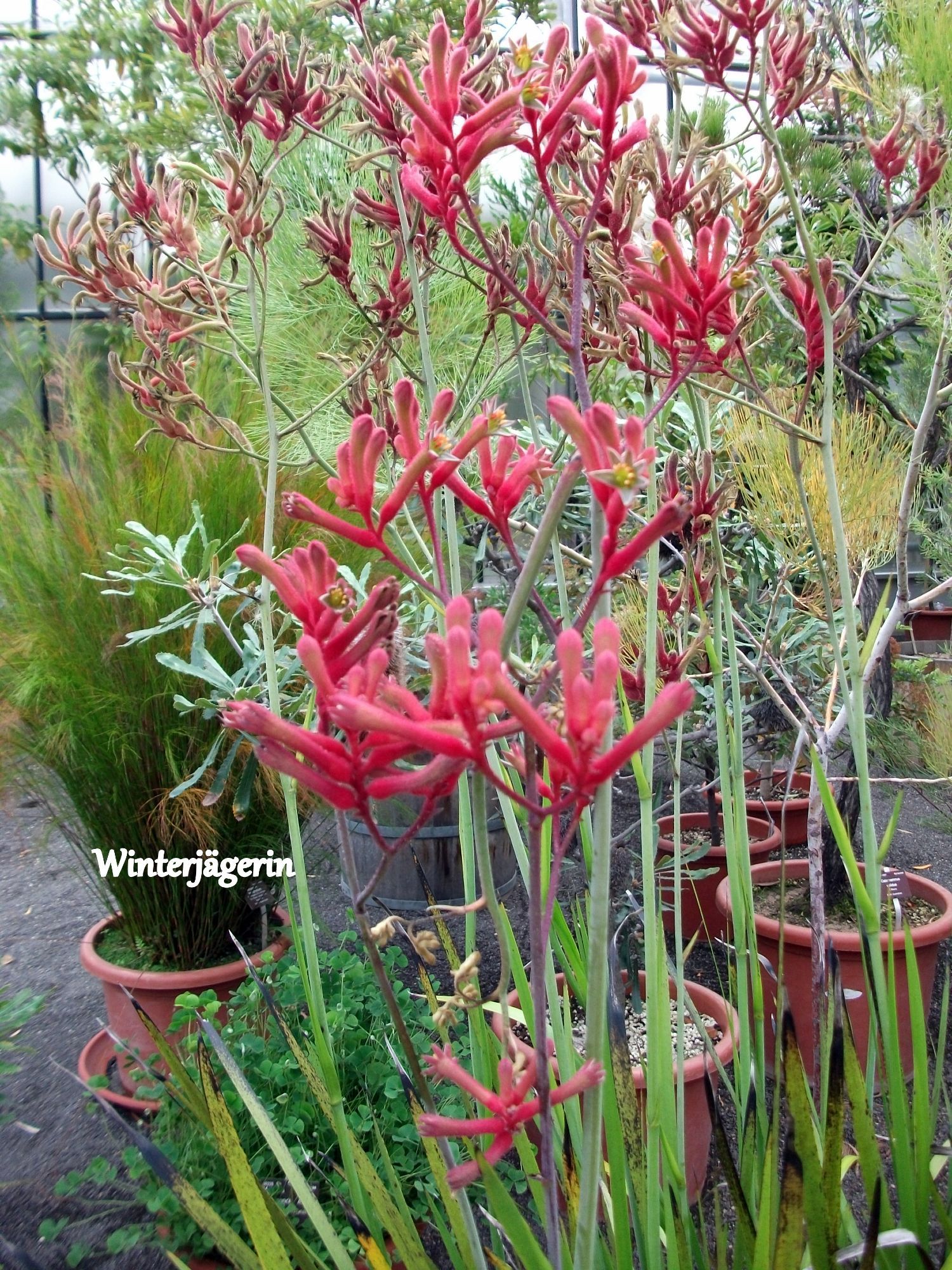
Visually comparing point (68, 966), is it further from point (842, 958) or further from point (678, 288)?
point (678, 288)

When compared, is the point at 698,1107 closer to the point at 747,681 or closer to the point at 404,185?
the point at 747,681

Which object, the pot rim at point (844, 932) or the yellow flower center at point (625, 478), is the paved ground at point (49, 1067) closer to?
the yellow flower center at point (625, 478)

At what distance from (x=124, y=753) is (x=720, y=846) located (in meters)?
1.11

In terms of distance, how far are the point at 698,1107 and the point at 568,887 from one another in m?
0.88

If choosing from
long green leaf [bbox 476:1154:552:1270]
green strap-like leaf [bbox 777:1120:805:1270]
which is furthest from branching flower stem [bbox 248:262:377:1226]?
Result: green strap-like leaf [bbox 777:1120:805:1270]

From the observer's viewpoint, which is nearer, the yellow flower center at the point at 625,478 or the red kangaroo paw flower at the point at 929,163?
the yellow flower center at the point at 625,478

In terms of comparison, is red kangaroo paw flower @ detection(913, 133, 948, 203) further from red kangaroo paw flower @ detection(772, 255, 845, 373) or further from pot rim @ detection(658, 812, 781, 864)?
pot rim @ detection(658, 812, 781, 864)

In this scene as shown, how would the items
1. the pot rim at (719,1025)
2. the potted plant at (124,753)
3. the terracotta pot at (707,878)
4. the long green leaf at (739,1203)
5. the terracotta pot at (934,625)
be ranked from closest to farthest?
the long green leaf at (739,1203) → the pot rim at (719,1025) → the potted plant at (124,753) → the terracotta pot at (707,878) → the terracotta pot at (934,625)

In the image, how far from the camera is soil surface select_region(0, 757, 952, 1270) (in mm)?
1184

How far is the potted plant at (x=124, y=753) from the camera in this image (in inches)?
58.7

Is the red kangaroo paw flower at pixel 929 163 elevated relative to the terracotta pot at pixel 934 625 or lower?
elevated

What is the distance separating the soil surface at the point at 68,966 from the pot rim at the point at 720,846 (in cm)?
8

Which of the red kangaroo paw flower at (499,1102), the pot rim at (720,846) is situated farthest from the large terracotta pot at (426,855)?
the red kangaroo paw flower at (499,1102)

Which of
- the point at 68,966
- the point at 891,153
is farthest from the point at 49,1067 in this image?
the point at 891,153
